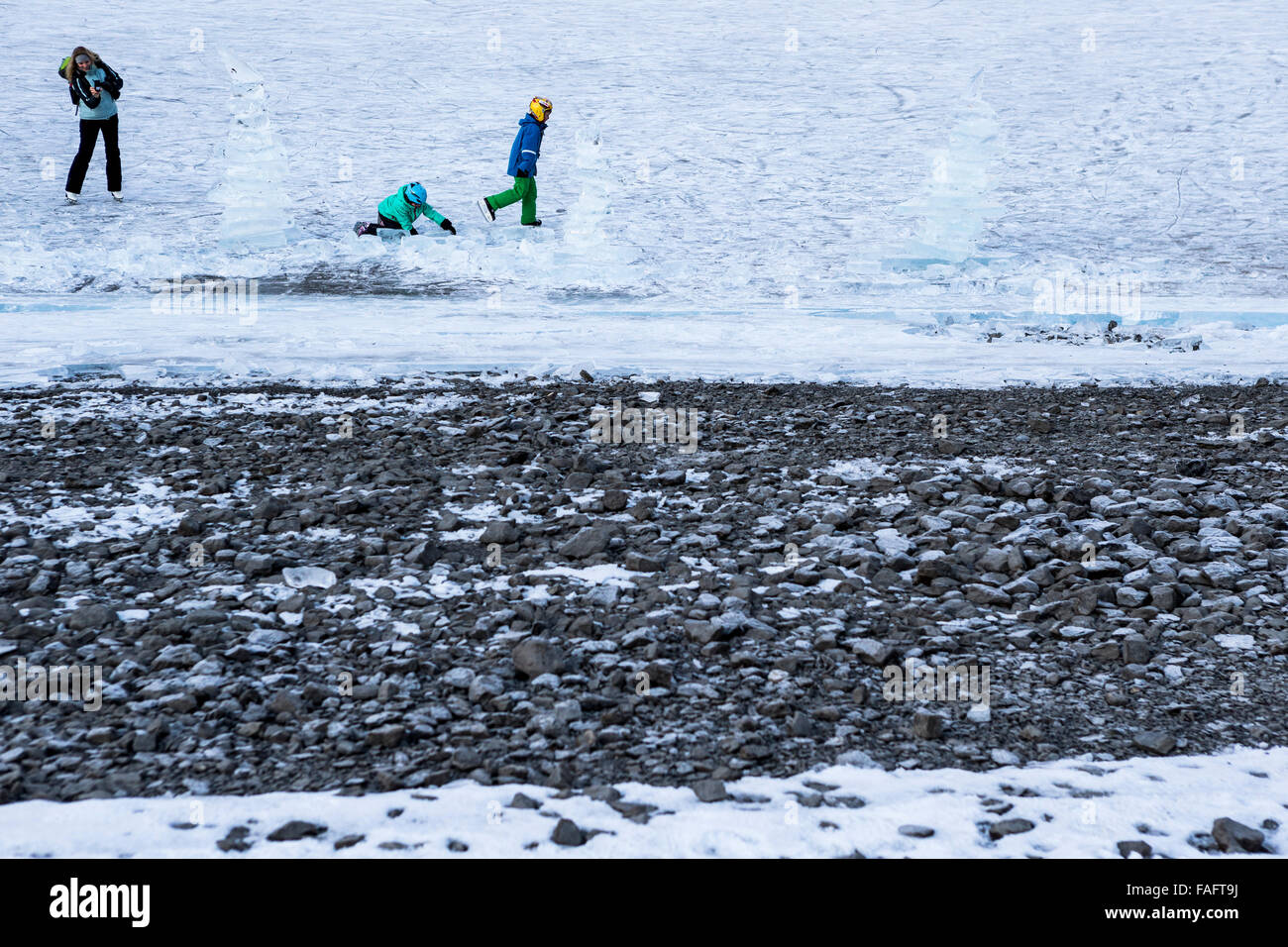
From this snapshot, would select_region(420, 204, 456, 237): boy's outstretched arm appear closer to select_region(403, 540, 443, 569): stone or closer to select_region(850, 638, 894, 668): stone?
select_region(403, 540, 443, 569): stone

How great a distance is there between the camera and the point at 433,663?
Answer: 3.76 meters

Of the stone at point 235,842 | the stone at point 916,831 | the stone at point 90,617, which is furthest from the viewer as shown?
the stone at point 90,617

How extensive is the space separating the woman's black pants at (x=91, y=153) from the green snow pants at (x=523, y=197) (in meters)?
5.29

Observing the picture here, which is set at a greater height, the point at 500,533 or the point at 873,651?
the point at 500,533

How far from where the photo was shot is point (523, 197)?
1389 cm

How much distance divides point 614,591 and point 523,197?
1047 centimetres

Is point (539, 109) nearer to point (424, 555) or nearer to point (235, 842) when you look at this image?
point (424, 555)

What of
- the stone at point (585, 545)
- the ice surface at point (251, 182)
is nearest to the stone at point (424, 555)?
the stone at point (585, 545)

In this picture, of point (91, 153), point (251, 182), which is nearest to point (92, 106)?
point (91, 153)

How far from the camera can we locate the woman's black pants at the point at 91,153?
14047 millimetres

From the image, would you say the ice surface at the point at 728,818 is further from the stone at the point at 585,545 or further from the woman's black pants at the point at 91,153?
the woman's black pants at the point at 91,153

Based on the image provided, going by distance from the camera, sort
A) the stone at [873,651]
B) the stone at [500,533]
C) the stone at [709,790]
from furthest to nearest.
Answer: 1. the stone at [500,533]
2. the stone at [873,651]
3. the stone at [709,790]

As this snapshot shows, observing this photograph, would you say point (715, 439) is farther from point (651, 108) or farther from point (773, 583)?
point (651, 108)

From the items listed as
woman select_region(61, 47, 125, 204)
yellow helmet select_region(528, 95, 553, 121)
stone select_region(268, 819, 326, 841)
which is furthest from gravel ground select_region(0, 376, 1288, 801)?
woman select_region(61, 47, 125, 204)
